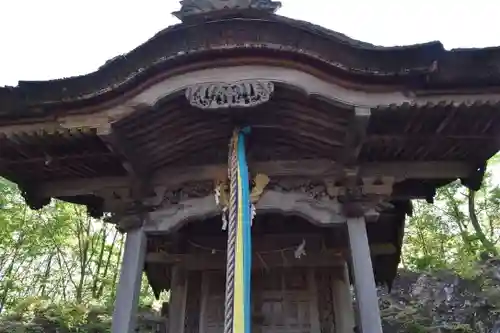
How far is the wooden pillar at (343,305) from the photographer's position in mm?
6387

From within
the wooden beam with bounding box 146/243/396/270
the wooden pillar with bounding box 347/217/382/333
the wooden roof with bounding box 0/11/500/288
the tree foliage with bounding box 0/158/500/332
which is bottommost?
the wooden pillar with bounding box 347/217/382/333

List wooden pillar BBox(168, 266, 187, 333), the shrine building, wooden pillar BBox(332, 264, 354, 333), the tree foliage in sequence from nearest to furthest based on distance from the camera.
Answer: the shrine building < wooden pillar BBox(332, 264, 354, 333) < wooden pillar BBox(168, 266, 187, 333) < the tree foliage

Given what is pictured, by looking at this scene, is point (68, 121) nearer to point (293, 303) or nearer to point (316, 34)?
point (316, 34)

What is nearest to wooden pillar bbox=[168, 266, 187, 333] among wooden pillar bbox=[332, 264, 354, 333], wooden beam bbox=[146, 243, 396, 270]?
wooden beam bbox=[146, 243, 396, 270]

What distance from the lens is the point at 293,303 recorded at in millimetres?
6641

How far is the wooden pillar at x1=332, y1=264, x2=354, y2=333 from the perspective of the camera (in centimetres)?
639

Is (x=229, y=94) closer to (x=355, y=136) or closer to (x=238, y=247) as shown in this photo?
(x=355, y=136)

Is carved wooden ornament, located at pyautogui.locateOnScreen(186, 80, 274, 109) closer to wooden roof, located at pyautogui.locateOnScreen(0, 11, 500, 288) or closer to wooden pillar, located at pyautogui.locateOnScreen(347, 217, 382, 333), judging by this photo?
wooden roof, located at pyautogui.locateOnScreen(0, 11, 500, 288)

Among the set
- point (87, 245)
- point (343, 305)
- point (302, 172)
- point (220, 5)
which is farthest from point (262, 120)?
point (87, 245)

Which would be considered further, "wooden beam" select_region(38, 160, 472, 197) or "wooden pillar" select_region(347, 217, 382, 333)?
"wooden beam" select_region(38, 160, 472, 197)

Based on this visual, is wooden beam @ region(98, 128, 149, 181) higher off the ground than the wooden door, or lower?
higher

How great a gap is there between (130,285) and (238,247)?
147cm

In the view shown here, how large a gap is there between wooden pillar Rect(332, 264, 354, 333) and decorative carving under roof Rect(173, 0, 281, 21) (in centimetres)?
399

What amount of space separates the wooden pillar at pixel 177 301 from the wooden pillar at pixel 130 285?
57.6 inches
